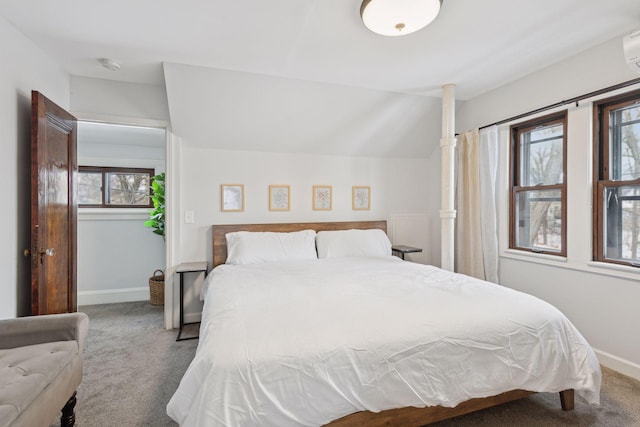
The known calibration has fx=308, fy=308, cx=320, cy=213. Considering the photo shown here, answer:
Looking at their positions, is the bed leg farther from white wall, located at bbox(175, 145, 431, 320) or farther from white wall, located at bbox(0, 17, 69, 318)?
white wall, located at bbox(0, 17, 69, 318)

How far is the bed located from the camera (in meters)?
1.22

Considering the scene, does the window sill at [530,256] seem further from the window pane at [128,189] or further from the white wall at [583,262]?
the window pane at [128,189]

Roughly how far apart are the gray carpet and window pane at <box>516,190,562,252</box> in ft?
3.55

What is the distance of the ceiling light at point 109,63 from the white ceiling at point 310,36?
60 mm

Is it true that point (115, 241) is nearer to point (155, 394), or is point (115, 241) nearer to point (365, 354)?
point (155, 394)

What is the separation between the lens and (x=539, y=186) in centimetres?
291

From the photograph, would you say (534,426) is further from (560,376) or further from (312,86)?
(312,86)

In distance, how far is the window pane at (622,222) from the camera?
2273 millimetres

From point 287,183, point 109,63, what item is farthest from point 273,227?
point 109,63

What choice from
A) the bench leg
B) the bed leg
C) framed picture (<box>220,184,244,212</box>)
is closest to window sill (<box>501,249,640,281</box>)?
the bed leg

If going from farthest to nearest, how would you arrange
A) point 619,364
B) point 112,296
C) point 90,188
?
point 90,188, point 112,296, point 619,364

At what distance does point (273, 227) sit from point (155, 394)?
73.7 inches

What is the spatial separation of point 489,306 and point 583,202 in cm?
153

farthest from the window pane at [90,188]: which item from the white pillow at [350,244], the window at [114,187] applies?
the white pillow at [350,244]
